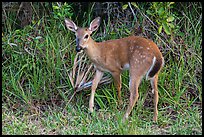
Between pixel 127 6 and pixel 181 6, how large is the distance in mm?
836

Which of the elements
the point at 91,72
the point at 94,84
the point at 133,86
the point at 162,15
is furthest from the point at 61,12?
the point at 133,86

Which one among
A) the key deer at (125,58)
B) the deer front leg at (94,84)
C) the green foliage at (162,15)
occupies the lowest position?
the deer front leg at (94,84)

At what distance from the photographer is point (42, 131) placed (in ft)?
20.9

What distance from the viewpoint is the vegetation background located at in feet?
21.5

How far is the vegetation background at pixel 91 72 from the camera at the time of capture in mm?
6566

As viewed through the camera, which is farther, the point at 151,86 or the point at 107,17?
the point at 107,17

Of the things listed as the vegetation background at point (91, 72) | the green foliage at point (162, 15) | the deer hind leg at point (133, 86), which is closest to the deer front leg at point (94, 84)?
the vegetation background at point (91, 72)

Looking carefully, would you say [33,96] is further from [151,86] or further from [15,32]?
[151,86]

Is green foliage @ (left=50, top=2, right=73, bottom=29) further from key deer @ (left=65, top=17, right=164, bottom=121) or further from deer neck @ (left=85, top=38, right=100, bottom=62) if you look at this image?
deer neck @ (left=85, top=38, right=100, bottom=62)

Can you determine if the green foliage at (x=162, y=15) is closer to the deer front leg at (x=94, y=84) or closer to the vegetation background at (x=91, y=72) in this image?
the vegetation background at (x=91, y=72)

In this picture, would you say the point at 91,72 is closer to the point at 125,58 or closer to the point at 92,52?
the point at 92,52

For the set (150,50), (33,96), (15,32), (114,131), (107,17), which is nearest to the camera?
(114,131)

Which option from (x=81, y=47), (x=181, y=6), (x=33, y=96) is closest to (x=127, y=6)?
(x=181, y=6)

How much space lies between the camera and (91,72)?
758 cm
